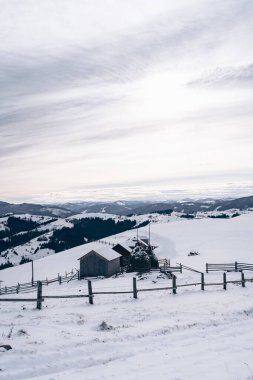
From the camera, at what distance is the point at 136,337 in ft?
52.0

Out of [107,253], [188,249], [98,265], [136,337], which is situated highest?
[136,337]

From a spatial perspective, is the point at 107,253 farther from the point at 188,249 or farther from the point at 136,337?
the point at 136,337

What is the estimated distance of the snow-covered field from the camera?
12053 mm

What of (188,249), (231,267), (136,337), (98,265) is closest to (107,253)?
(98,265)

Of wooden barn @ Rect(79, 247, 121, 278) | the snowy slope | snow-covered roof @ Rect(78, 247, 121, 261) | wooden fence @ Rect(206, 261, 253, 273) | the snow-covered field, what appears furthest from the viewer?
the snowy slope

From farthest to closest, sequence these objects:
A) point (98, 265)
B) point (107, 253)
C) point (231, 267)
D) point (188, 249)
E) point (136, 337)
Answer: point (188, 249)
point (107, 253)
point (98, 265)
point (231, 267)
point (136, 337)

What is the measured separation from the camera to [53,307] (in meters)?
21.8

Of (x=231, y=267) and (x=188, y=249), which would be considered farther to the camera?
(x=188, y=249)

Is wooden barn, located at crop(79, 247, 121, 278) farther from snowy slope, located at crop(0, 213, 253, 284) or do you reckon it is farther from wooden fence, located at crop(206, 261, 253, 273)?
wooden fence, located at crop(206, 261, 253, 273)

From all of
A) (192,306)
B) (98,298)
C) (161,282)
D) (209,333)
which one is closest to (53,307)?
(98,298)

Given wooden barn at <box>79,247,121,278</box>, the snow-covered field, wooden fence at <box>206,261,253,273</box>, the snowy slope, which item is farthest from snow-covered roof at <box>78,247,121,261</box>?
the snow-covered field

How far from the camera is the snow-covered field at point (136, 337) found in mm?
A: 12053

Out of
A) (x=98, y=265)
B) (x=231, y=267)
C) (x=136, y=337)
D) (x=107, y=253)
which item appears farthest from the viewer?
(x=107, y=253)

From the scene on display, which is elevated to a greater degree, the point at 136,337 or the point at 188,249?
the point at 136,337
